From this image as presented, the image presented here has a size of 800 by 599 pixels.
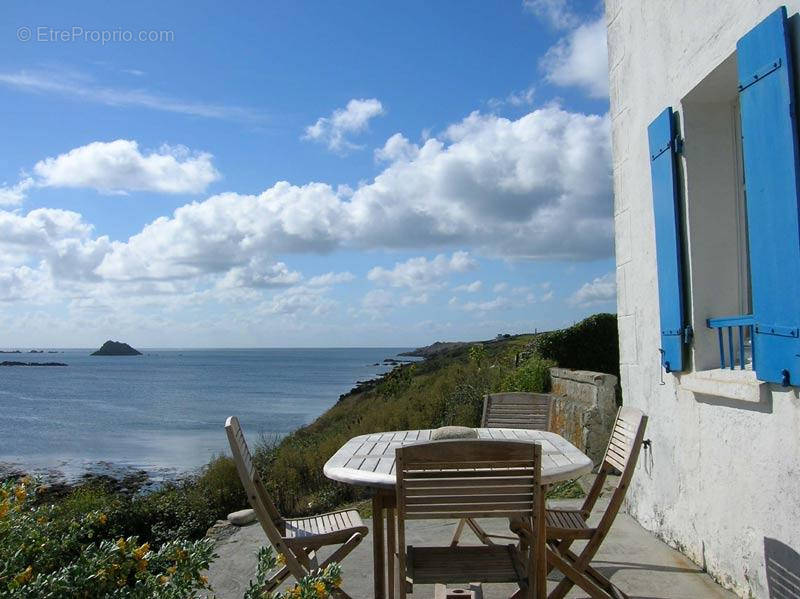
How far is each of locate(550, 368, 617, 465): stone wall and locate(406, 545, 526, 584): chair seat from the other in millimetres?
4031

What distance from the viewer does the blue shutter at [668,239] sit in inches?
175

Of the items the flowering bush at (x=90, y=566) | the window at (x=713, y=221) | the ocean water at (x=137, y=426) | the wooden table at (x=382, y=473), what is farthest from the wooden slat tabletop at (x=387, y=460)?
the ocean water at (x=137, y=426)

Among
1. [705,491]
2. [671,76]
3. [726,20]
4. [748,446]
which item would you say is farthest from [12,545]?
[671,76]

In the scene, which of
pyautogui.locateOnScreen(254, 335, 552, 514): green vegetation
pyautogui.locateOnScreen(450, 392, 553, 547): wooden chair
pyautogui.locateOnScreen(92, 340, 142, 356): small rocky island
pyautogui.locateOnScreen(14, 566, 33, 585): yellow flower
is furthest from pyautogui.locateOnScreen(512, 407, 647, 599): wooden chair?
pyautogui.locateOnScreen(92, 340, 142, 356): small rocky island

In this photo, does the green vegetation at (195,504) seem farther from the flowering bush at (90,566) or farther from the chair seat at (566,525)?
the chair seat at (566,525)

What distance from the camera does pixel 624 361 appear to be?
19.0 ft

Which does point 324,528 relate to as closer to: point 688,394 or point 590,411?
point 688,394

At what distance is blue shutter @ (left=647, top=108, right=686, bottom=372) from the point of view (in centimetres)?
445

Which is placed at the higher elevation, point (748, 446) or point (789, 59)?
point (789, 59)

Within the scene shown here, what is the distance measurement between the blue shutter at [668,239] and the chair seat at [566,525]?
4.14 feet

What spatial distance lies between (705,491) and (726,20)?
2515mm

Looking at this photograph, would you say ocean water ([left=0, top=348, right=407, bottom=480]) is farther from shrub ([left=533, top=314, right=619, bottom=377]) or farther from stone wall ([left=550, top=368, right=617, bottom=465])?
stone wall ([left=550, top=368, right=617, bottom=465])

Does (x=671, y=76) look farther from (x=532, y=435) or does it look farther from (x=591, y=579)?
(x=591, y=579)

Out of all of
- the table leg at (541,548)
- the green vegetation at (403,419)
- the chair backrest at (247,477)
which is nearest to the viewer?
the table leg at (541,548)
